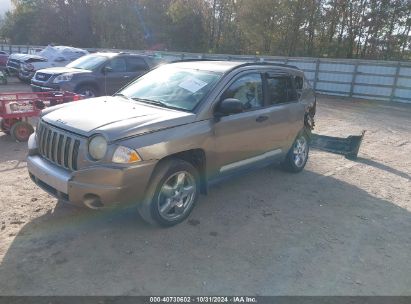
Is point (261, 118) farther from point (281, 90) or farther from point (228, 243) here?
point (228, 243)

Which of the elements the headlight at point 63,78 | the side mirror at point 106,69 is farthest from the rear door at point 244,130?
the headlight at point 63,78

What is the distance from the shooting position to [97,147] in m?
3.60

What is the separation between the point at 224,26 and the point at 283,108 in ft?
89.1

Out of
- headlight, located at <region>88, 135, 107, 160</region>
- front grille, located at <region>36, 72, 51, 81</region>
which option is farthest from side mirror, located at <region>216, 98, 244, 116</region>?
front grille, located at <region>36, 72, 51, 81</region>

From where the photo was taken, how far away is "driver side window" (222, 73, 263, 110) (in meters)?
4.67

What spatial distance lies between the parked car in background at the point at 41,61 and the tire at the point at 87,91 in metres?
6.68

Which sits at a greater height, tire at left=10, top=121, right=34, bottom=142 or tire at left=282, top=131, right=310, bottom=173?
tire at left=282, top=131, right=310, bottom=173

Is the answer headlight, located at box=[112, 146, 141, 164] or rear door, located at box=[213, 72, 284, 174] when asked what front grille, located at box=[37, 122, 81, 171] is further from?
rear door, located at box=[213, 72, 284, 174]

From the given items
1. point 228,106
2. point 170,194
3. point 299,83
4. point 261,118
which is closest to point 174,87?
point 228,106

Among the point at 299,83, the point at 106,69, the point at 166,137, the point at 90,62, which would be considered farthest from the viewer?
the point at 90,62

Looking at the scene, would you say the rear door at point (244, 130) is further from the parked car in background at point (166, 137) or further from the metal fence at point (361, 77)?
the metal fence at point (361, 77)

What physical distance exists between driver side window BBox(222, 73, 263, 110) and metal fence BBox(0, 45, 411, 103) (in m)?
12.6

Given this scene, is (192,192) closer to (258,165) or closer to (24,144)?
(258,165)

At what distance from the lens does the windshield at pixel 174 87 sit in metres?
4.43
